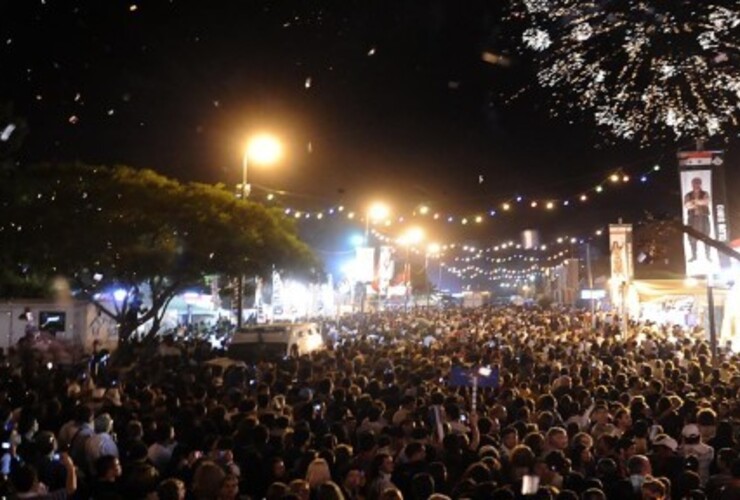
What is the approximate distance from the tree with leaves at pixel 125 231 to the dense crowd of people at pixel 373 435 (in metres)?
7.46

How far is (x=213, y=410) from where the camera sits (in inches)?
405

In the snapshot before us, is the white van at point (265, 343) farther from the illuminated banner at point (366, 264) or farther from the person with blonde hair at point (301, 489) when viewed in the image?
the illuminated banner at point (366, 264)

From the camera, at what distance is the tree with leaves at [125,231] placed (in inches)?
926

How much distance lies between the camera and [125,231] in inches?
942

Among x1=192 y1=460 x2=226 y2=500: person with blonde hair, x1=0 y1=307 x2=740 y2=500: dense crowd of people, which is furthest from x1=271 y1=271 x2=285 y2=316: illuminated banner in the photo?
x1=192 y1=460 x2=226 y2=500: person with blonde hair

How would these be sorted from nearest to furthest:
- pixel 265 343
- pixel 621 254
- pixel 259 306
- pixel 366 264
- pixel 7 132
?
pixel 265 343
pixel 7 132
pixel 621 254
pixel 366 264
pixel 259 306

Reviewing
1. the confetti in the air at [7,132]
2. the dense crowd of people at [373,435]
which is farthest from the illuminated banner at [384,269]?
the dense crowd of people at [373,435]

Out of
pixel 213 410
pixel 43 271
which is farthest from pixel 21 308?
pixel 213 410

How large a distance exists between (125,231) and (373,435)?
56.0 feet

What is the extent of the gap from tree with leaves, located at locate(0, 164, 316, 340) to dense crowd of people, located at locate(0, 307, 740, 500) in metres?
7.46

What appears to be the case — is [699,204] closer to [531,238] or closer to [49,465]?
[49,465]

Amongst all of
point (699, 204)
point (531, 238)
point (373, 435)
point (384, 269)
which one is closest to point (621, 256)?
point (699, 204)

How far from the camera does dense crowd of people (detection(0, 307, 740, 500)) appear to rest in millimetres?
7340

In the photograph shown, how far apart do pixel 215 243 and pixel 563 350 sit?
11327 mm
